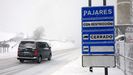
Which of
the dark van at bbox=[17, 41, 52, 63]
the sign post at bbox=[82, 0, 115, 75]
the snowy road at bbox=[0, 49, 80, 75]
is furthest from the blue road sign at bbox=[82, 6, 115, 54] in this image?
the dark van at bbox=[17, 41, 52, 63]

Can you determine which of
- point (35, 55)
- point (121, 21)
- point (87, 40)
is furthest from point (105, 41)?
point (121, 21)

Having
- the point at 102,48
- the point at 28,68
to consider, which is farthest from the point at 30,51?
the point at 102,48

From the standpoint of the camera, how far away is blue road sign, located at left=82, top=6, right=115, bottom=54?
31.2ft

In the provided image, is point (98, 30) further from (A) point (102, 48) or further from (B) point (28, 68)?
(B) point (28, 68)

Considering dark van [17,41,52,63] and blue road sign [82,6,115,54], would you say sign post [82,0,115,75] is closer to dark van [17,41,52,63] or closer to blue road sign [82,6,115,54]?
blue road sign [82,6,115,54]

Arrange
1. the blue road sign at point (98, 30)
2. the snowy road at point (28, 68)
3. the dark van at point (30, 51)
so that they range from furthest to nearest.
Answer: the dark van at point (30, 51) → the snowy road at point (28, 68) → the blue road sign at point (98, 30)

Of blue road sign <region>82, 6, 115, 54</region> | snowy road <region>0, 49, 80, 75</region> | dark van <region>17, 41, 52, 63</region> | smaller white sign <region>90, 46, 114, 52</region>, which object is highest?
blue road sign <region>82, 6, 115, 54</region>

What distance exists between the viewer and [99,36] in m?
9.63

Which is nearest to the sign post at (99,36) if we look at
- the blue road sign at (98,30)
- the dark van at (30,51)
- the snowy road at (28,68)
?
the blue road sign at (98,30)

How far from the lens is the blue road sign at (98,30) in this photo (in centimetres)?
952

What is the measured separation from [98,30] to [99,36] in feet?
0.75

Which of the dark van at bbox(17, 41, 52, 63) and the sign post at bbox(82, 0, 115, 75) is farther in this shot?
the dark van at bbox(17, 41, 52, 63)

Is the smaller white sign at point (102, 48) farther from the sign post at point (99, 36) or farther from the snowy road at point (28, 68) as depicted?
the snowy road at point (28, 68)

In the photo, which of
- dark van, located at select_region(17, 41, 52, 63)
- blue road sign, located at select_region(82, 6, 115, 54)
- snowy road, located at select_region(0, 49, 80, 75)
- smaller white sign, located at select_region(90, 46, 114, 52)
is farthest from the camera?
dark van, located at select_region(17, 41, 52, 63)
